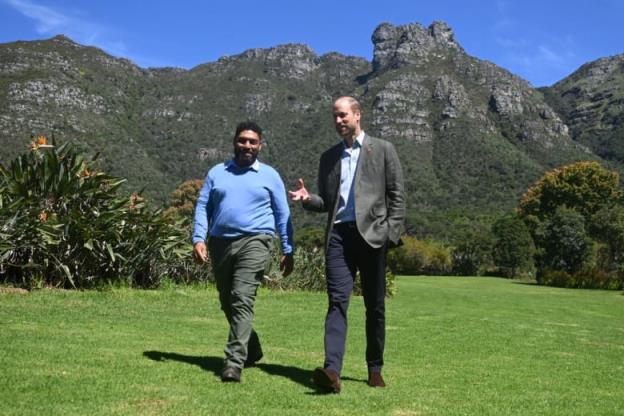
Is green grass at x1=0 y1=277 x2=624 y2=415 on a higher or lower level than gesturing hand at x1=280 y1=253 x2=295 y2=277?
lower

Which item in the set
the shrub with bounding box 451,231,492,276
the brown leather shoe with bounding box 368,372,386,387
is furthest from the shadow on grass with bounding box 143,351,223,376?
the shrub with bounding box 451,231,492,276

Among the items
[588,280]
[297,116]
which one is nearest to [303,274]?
[588,280]

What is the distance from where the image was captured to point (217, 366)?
5273mm

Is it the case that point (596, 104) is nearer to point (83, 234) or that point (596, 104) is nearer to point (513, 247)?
point (513, 247)

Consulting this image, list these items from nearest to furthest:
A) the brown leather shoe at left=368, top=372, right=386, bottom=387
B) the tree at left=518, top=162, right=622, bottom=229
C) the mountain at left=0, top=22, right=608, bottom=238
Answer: the brown leather shoe at left=368, top=372, right=386, bottom=387
the tree at left=518, top=162, right=622, bottom=229
the mountain at left=0, top=22, right=608, bottom=238

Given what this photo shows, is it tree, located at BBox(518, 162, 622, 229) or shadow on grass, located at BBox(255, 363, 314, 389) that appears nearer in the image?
shadow on grass, located at BBox(255, 363, 314, 389)

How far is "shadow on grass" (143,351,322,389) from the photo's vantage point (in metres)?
5.05

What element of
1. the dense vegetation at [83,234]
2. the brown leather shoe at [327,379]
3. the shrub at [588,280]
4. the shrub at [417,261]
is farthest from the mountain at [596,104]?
the brown leather shoe at [327,379]

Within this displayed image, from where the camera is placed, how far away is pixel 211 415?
366cm

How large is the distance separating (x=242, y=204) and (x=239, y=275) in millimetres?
554

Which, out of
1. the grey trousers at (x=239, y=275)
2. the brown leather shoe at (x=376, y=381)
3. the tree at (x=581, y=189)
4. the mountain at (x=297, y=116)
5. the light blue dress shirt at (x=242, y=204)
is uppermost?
the mountain at (x=297, y=116)

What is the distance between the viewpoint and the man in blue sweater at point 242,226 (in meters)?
5.13

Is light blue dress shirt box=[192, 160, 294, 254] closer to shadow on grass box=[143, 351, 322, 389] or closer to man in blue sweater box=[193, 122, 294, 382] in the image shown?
man in blue sweater box=[193, 122, 294, 382]

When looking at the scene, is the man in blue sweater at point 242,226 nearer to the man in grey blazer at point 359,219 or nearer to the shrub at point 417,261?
the man in grey blazer at point 359,219
